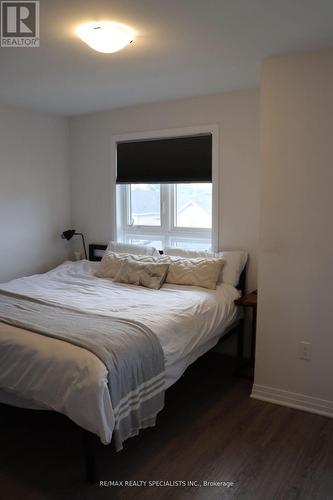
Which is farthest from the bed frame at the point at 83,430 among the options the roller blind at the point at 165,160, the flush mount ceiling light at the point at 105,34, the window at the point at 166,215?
the flush mount ceiling light at the point at 105,34

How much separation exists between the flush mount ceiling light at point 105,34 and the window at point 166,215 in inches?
72.1

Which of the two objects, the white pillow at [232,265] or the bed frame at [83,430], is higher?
the white pillow at [232,265]

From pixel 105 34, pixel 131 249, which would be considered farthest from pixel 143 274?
pixel 105 34

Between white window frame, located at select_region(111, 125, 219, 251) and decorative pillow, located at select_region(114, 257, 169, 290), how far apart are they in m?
0.60

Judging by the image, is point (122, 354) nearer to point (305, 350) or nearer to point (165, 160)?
point (305, 350)

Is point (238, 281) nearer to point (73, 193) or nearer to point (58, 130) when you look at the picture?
point (73, 193)

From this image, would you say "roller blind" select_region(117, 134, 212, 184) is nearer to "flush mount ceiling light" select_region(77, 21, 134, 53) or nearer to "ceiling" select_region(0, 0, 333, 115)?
"ceiling" select_region(0, 0, 333, 115)

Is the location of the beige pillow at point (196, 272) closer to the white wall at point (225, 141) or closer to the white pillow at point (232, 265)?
the white pillow at point (232, 265)

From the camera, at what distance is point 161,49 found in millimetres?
2615

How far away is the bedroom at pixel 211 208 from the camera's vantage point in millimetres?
2193

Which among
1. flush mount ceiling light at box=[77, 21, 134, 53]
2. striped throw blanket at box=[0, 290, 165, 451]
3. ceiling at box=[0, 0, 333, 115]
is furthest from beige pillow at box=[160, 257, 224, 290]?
flush mount ceiling light at box=[77, 21, 134, 53]

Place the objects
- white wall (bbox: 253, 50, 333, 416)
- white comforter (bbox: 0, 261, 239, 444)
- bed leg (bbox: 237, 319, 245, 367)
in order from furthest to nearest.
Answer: bed leg (bbox: 237, 319, 245, 367) < white wall (bbox: 253, 50, 333, 416) < white comforter (bbox: 0, 261, 239, 444)

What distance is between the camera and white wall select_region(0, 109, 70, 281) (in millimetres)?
4164

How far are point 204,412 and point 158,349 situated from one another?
759 millimetres
